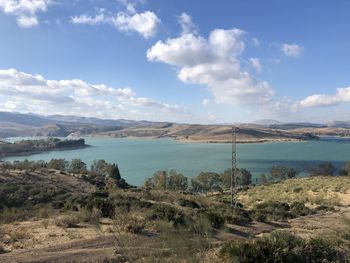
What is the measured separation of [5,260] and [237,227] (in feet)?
28.4

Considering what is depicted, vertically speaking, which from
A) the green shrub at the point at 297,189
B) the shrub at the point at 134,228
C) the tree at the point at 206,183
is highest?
the shrub at the point at 134,228

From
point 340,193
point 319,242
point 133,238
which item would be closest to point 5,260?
point 133,238

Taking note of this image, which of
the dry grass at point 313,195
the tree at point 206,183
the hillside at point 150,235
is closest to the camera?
the hillside at point 150,235

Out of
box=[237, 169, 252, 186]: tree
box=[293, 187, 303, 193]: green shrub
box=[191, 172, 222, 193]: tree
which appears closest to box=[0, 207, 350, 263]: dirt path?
box=[293, 187, 303, 193]: green shrub

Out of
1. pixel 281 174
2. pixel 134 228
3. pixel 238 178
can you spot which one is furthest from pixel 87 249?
pixel 281 174

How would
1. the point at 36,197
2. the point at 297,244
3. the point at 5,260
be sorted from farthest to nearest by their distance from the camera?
1. the point at 36,197
2. the point at 5,260
3. the point at 297,244

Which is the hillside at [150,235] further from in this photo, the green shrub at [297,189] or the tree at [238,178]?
the tree at [238,178]

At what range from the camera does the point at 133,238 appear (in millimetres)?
11570

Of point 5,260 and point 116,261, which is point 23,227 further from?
point 116,261

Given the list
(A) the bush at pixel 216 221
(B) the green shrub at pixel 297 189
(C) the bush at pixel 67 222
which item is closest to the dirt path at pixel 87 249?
(A) the bush at pixel 216 221

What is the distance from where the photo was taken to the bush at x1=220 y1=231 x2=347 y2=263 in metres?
7.71

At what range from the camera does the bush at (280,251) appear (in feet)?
25.3

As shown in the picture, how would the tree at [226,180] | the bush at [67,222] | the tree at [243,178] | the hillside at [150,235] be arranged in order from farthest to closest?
1. the tree at [243,178]
2. the tree at [226,180]
3. the bush at [67,222]
4. the hillside at [150,235]

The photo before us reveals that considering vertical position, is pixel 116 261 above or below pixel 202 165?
above
